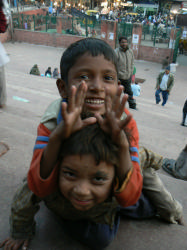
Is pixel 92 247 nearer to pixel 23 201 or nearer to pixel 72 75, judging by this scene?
pixel 23 201

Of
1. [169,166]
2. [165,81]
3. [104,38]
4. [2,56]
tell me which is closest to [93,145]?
[2,56]

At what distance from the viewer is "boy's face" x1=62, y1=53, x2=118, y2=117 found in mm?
1256

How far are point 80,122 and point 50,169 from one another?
285mm

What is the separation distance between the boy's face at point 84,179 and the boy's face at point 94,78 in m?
0.30

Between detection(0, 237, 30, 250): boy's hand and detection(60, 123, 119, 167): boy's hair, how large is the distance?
2.37ft

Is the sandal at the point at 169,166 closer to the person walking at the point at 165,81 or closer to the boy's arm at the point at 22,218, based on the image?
the boy's arm at the point at 22,218

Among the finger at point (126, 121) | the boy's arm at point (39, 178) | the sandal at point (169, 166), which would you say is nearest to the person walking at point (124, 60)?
the sandal at point (169, 166)

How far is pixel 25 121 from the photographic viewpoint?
3.67m

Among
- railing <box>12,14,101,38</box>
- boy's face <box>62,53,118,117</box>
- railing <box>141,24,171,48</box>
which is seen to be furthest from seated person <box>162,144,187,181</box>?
railing <box>12,14,101,38</box>

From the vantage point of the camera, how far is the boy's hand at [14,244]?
4.59ft

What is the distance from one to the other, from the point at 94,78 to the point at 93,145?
0.43 m

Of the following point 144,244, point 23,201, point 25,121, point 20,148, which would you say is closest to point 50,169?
point 23,201

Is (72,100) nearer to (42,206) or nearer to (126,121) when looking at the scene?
(126,121)

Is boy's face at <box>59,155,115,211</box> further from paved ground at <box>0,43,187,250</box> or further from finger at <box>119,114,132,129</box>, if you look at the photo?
paved ground at <box>0,43,187,250</box>
